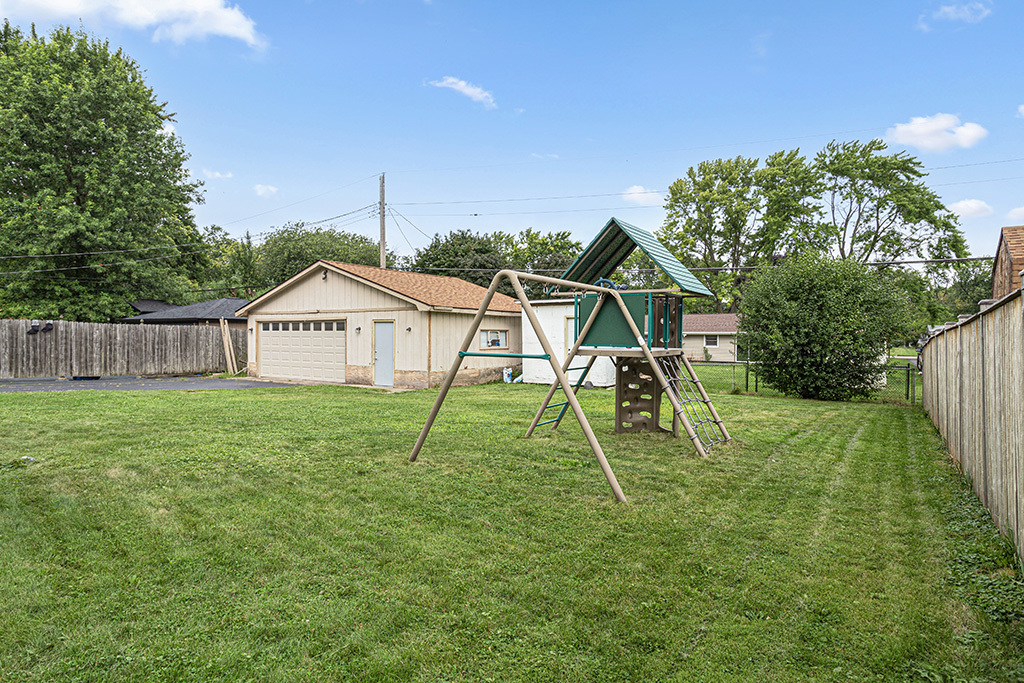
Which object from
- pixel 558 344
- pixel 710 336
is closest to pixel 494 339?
pixel 558 344

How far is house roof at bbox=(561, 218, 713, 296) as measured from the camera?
8164 mm

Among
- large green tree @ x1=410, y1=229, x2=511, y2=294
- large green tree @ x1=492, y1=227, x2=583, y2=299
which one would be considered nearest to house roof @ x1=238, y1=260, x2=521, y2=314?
large green tree @ x1=410, y1=229, x2=511, y2=294

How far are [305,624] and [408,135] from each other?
79.9 feet

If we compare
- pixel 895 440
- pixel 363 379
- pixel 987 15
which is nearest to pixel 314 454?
pixel 895 440

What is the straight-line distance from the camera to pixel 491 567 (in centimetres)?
370

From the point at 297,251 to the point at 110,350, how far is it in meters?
24.0

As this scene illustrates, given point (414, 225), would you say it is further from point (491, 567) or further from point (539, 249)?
point (491, 567)

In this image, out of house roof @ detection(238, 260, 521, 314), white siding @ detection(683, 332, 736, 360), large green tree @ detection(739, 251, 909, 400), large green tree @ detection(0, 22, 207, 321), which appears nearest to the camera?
large green tree @ detection(739, 251, 909, 400)

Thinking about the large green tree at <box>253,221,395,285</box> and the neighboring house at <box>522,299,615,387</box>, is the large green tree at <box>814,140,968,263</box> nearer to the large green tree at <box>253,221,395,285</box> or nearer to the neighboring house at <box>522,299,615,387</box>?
the neighboring house at <box>522,299,615,387</box>

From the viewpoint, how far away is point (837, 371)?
14.5 m

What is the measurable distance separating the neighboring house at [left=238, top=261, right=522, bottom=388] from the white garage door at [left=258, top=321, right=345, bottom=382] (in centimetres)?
3

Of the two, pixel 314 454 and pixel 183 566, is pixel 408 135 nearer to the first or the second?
pixel 314 454

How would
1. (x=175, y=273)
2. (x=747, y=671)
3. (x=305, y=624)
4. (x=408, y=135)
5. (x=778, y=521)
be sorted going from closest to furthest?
(x=747, y=671), (x=305, y=624), (x=778, y=521), (x=408, y=135), (x=175, y=273)

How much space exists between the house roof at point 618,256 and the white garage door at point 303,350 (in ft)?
36.5
